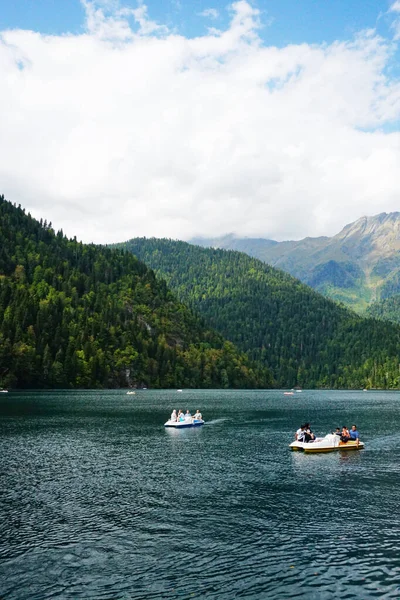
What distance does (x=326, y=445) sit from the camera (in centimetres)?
8900

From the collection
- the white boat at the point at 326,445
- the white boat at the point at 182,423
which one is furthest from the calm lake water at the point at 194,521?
the white boat at the point at 182,423

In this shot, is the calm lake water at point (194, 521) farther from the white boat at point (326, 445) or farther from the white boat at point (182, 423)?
the white boat at point (182, 423)

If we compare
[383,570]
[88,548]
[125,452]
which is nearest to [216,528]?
[88,548]

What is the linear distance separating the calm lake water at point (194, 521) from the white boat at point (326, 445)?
2478mm

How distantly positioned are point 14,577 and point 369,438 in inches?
3410

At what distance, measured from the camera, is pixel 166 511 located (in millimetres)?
47625

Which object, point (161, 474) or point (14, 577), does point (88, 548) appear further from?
point (161, 474)

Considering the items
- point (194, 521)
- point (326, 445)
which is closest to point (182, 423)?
A: point (326, 445)

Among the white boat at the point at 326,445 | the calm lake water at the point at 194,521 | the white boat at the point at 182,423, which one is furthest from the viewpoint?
the white boat at the point at 182,423

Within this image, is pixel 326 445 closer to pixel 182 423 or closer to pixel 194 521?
pixel 182 423

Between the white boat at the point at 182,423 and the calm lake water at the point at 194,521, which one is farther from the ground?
the white boat at the point at 182,423

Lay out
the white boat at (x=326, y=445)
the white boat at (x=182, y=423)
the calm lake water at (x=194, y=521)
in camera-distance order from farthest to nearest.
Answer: the white boat at (x=182, y=423), the white boat at (x=326, y=445), the calm lake water at (x=194, y=521)

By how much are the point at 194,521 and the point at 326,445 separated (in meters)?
50.0

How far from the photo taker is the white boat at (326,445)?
86000 mm
